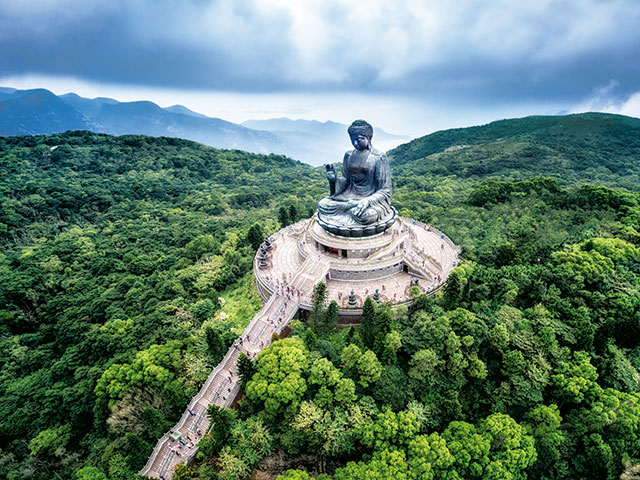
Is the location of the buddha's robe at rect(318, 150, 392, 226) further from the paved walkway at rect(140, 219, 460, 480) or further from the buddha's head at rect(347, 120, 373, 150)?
the paved walkway at rect(140, 219, 460, 480)

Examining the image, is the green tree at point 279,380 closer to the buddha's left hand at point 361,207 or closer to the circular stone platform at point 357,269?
the circular stone platform at point 357,269

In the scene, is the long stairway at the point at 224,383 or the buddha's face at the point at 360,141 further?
the buddha's face at the point at 360,141

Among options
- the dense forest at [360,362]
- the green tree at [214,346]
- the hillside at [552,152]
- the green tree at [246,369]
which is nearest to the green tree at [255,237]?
the dense forest at [360,362]

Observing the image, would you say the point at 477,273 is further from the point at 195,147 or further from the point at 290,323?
the point at 195,147

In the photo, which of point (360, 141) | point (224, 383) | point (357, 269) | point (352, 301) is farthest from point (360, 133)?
point (224, 383)

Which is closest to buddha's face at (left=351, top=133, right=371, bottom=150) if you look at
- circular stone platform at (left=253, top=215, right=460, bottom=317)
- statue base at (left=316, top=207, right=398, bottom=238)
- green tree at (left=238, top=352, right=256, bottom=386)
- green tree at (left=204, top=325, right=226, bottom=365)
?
statue base at (left=316, top=207, right=398, bottom=238)

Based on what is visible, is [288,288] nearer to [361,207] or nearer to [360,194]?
[361,207]

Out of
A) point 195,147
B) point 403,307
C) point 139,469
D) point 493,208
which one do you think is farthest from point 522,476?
point 195,147
